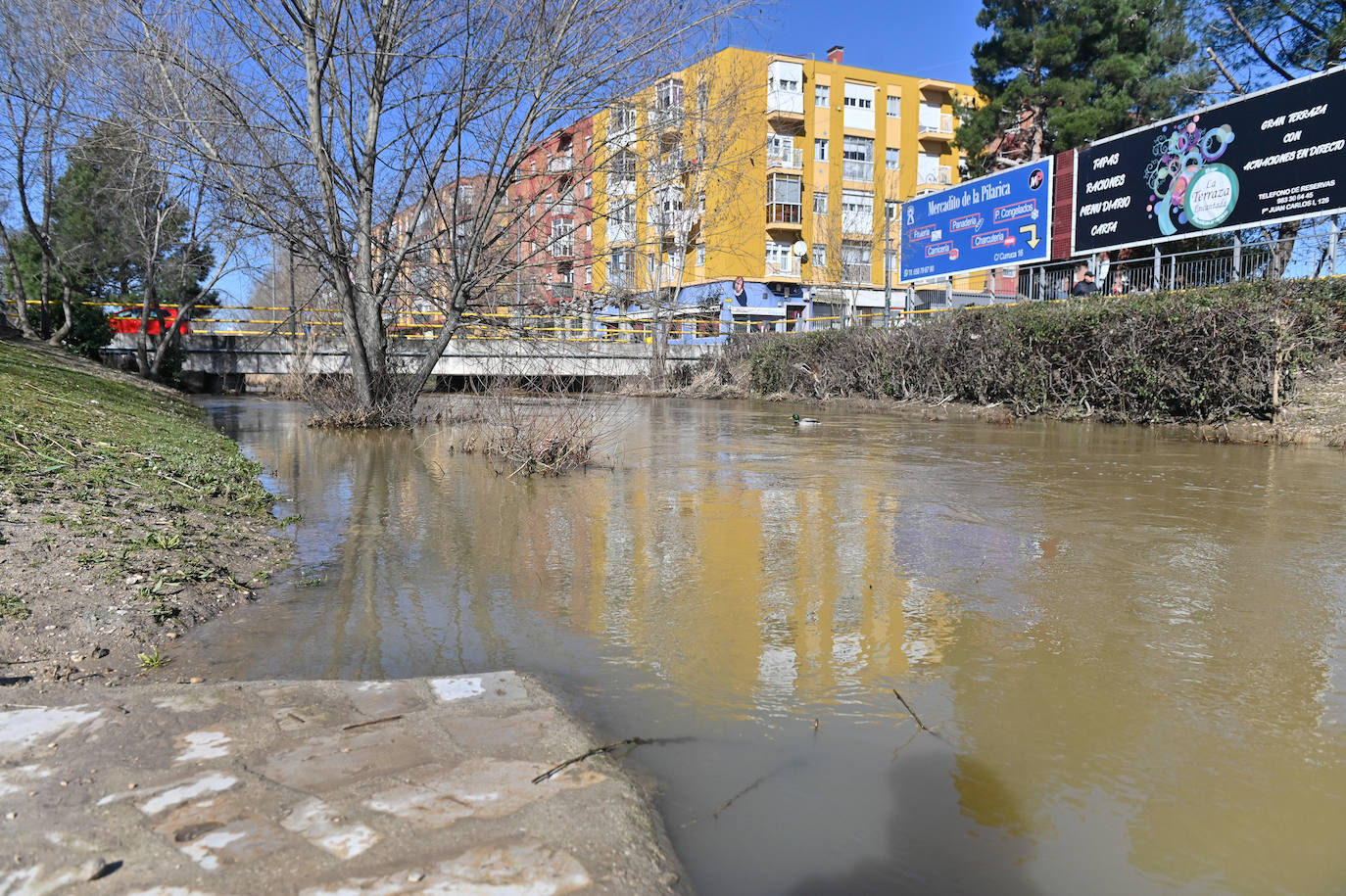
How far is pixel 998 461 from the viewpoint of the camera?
11.2 metres

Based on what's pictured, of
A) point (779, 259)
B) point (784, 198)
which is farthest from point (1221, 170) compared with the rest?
point (784, 198)

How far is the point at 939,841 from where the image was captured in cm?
257

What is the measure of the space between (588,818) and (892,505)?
6.05m

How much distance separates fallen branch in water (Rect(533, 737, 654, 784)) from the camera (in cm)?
261

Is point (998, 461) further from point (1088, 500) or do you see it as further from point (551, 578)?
point (551, 578)

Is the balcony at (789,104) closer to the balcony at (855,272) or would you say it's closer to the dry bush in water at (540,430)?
the balcony at (855,272)

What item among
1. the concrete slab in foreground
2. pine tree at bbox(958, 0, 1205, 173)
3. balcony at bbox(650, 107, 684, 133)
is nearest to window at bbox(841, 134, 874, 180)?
pine tree at bbox(958, 0, 1205, 173)

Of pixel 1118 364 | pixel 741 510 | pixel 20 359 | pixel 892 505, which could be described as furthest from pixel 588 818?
pixel 1118 364

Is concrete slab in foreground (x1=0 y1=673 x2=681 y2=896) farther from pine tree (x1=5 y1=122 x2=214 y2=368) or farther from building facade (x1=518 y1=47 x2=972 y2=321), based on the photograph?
building facade (x1=518 y1=47 x2=972 y2=321)

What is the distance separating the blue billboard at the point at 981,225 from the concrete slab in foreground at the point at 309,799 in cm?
2245

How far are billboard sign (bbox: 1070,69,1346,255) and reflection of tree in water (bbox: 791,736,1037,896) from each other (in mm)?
16973

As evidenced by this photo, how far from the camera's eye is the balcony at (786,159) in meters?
45.9

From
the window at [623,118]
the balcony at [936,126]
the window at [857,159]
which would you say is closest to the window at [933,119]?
the balcony at [936,126]

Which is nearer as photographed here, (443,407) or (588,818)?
(588,818)
